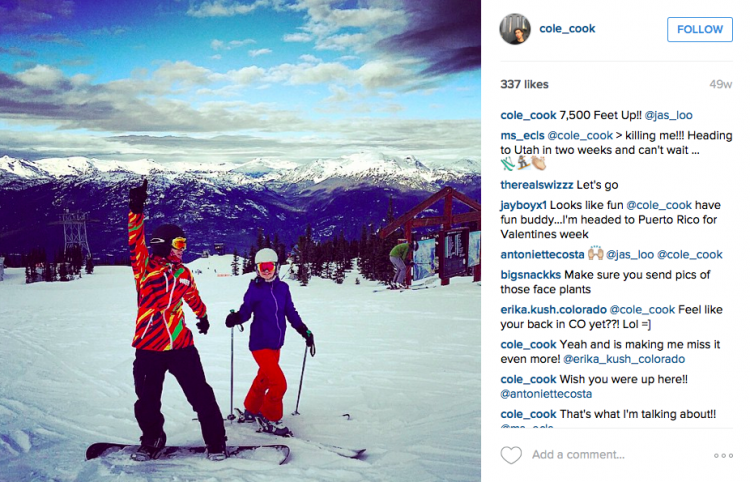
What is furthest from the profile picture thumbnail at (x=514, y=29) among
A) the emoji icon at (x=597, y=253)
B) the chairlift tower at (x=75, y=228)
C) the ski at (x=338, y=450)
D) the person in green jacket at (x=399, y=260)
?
the person in green jacket at (x=399, y=260)

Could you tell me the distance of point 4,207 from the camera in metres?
3.77

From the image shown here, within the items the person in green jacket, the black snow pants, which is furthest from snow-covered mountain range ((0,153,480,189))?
the person in green jacket

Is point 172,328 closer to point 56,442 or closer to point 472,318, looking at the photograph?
point 56,442

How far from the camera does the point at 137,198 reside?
2172 millimetres

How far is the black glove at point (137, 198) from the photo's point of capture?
2.16m

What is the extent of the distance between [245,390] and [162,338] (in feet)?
4.82

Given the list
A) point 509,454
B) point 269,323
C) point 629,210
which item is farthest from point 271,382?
point 629,210

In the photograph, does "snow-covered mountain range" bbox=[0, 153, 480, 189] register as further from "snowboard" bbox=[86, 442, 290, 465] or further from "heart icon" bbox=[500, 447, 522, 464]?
"heart icon" bbox=[500, 447, 522, 464]

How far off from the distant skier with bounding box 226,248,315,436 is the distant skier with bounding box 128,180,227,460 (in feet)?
1.22

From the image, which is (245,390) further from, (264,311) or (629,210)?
(629,210)

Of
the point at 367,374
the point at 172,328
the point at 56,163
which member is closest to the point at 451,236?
the point at 367,374

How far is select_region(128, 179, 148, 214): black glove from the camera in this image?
2.16 m

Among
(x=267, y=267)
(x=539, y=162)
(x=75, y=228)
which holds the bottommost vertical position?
(x=267, y=267)

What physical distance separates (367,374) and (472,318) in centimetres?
263
